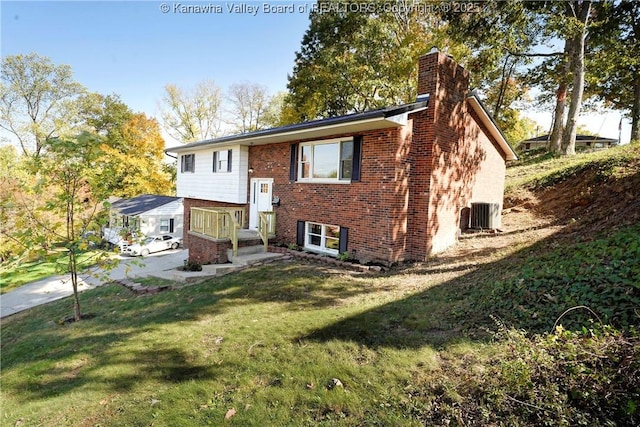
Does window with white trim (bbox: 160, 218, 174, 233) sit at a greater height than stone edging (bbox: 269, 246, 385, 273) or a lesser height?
lesser

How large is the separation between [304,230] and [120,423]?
25.8 feet

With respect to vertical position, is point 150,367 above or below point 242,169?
below

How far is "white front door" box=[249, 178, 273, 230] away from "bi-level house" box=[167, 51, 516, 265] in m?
0.04

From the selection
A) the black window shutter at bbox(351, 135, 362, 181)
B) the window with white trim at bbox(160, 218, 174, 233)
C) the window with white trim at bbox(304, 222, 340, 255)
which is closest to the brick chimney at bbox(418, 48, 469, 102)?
the black window shutter at bbox(351, 135, 362, 181)

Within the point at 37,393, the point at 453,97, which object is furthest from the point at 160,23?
the point at 37,393

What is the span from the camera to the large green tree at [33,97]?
2788 cm

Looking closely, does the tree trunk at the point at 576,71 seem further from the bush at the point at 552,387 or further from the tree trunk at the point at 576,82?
the bush at the point at 552,387

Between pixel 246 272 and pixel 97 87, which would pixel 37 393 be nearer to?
pixel 246 272

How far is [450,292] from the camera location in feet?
19.1

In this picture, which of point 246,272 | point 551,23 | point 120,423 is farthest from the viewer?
point 551,23

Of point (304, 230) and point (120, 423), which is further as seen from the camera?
point (304, 230)

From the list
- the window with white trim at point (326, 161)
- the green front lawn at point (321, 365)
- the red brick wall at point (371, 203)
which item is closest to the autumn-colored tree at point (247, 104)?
the window with white trim at point (326, 161)

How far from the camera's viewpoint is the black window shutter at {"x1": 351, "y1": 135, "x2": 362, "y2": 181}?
9.15 metres

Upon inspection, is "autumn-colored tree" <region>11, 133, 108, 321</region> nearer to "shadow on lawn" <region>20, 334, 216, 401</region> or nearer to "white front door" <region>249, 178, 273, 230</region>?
"shadow on lawn" <region>20, 334, 216, 401</region>
